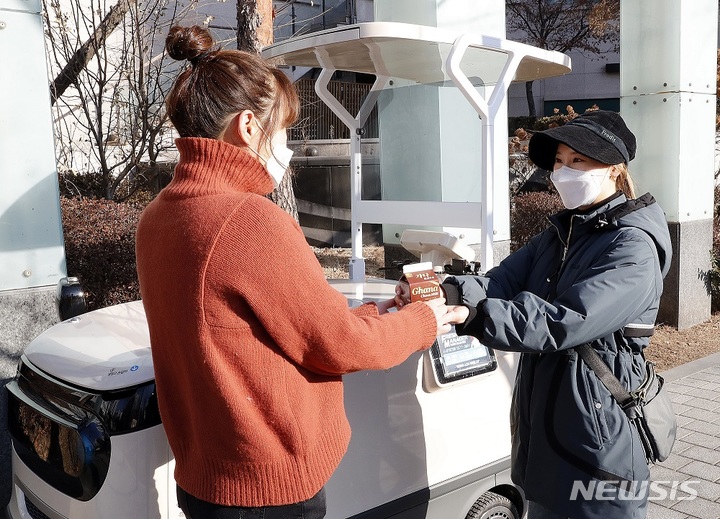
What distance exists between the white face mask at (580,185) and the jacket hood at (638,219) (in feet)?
0.21

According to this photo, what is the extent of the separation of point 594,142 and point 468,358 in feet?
3.23

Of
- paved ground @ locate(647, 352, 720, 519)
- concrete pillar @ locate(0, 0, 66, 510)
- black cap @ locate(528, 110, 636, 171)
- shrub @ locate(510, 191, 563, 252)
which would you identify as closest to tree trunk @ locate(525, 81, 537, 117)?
shrub @ locate(510, 191, 563, 252)

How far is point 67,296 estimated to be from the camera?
3074mm

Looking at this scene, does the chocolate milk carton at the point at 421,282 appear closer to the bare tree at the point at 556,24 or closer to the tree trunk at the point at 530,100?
the bare tree at the point at 556,24

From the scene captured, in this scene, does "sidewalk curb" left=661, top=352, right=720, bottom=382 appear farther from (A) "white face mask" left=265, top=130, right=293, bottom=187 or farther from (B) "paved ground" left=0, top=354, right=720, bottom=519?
(A) "white face mask" left=265, top=130, right=293, bottom=187

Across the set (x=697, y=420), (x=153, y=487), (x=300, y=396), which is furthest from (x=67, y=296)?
(x=697, y=420)

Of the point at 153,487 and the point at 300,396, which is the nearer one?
the point at 300,396

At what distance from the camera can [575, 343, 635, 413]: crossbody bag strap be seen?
226cm

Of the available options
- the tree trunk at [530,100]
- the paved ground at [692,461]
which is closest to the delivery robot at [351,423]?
the paved ground at [692,461]

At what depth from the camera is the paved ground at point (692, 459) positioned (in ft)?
13.1

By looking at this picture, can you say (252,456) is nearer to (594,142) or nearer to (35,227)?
(594,142)

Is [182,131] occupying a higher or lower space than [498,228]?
higher

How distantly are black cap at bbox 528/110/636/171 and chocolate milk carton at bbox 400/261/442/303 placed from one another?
608 millimetres

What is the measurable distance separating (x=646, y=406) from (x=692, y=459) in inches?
105
